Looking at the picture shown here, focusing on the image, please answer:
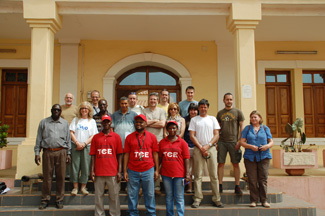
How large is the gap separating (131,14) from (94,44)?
2550 millimetres

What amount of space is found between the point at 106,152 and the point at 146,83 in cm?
504

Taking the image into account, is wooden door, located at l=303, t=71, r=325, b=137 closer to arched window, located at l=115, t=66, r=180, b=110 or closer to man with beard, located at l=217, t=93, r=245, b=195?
arched window, located at l=115, t=66, r=180, b=110

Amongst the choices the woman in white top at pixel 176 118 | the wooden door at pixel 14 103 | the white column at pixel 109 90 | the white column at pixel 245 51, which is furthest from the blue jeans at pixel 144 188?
the wooden door at pixel 14 103

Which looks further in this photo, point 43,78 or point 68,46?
point 68,46

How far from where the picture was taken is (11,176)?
6.38 m

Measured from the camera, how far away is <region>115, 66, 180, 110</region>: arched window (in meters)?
9.10

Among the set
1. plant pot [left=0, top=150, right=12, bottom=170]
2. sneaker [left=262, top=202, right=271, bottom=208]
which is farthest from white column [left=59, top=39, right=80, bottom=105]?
sneaker [left=262, top=202, right=271, bottom=208]

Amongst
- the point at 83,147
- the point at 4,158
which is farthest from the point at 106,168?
the point at 4,158

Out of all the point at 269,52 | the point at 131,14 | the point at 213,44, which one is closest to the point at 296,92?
the point at 269,52

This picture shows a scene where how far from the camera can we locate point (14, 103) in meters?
8.80

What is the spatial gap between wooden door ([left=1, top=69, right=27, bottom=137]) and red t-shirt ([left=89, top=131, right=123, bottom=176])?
5.45 meters

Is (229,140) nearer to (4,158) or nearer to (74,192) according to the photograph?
(74,192)

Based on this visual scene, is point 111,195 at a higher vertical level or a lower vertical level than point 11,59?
lower

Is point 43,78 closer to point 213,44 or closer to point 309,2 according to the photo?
point 213,44
